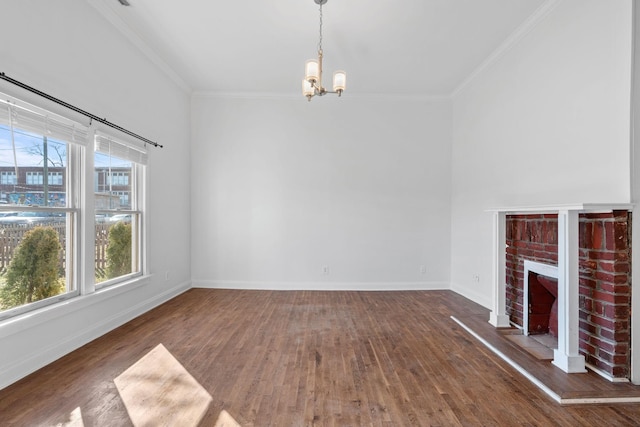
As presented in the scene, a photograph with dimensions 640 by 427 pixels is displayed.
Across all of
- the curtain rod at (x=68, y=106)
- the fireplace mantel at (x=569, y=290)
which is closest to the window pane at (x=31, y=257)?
the curtain rod at (x=68, y=106)

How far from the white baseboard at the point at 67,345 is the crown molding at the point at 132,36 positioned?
9.66 feet

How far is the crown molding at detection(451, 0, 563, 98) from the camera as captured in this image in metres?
2.97

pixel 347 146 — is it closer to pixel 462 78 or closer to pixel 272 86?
pixel 272 86

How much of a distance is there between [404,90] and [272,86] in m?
2.20

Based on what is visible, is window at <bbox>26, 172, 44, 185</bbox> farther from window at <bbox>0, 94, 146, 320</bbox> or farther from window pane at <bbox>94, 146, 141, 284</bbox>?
window pane at <bbox>94, 146, 141, 284</bbox>

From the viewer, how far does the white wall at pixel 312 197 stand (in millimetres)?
5039

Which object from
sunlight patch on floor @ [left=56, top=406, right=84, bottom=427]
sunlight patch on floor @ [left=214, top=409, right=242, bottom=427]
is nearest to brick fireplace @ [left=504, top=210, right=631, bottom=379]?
sunlight patch on floor @ [left=214, top=409, right=242, bottom=427]

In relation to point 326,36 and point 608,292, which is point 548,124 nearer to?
point 608,292

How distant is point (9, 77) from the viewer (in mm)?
2080

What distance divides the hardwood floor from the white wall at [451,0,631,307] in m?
1.51

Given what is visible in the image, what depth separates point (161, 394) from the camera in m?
2.06

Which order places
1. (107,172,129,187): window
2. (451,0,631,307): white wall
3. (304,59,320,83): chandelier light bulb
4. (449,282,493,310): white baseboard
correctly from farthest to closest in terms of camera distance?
(449,282,493,310): white baseboard → (107,172,129,187): window → (304,59,320,83): chandelier light bulb → (451,0,631,307): white wall

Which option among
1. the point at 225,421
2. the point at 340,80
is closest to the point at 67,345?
the point at 225,421

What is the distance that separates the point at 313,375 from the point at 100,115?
10.7 ft
